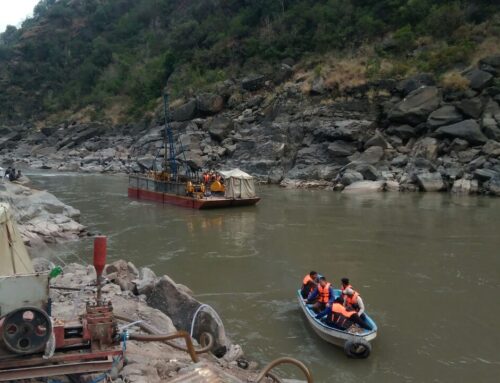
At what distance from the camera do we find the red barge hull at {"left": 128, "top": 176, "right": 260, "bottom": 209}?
2930 centimetres

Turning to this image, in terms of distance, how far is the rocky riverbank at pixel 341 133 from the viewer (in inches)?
1447

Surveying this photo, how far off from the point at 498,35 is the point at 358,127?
15.7 metres

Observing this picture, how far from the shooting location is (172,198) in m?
31.7

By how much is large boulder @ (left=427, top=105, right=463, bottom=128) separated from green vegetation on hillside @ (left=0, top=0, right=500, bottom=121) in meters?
6.32

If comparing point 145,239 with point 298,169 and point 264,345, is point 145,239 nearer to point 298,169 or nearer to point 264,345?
point 264,345

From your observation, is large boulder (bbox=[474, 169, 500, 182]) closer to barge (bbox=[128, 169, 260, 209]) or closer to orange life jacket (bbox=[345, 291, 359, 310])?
barge (bbox=[128, 169, 260, 209])

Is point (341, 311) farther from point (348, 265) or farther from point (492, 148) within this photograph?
point (492, 148)

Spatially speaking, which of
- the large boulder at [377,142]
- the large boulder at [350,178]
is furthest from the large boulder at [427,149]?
the large boulder at [350,178]

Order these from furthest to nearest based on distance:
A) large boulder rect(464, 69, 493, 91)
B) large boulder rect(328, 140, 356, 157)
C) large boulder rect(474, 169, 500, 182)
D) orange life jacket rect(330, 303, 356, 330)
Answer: large boulder rect(328, 140, 356, 157) < large boulder rect(464, 69, 493, 91) < large boulder rect(474, 169, 500, 182) < orange life jacket rect(330, 303, 356, 330)

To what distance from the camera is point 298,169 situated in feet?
144

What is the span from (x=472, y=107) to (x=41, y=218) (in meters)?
33.0

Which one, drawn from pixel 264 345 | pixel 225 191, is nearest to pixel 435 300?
pixel 264 345

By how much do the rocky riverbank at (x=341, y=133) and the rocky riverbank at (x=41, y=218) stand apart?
22.3 meters

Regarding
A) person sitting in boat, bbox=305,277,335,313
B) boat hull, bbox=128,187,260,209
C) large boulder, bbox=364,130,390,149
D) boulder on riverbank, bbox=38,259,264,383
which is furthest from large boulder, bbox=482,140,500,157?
boulder on riverbank, bbox=38,259,264,383
